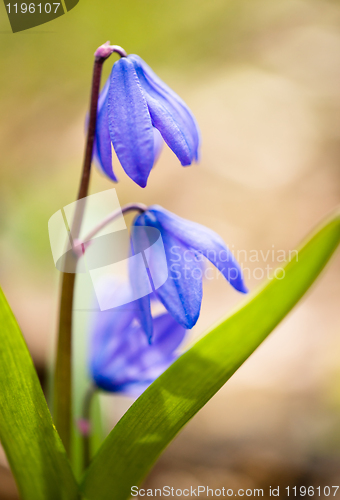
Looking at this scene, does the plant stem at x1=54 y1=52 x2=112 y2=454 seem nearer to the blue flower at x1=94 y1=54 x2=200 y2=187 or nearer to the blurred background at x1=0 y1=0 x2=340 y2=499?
the blue flower at x1=94 y1=54 x2=200 y2=187

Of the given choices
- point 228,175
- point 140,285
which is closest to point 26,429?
point 140,285

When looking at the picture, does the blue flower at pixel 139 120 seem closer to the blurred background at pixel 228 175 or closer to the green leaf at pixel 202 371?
the green leaf at pixel 202 371

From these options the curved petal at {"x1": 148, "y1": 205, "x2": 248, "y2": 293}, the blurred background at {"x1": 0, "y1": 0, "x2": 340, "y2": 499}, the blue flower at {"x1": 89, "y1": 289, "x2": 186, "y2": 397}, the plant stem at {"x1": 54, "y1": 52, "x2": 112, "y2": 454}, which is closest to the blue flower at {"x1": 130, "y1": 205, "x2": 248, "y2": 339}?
the curved petal at {"x1": 148, "y1": 205, "x2": 248, "y2": 293}

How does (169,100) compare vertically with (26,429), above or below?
above

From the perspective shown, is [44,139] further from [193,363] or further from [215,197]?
[193,363]

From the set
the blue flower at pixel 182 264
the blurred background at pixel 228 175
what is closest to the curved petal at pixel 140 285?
the blue flower at pixel 182 264

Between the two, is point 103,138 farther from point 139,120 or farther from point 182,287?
point 182,287
